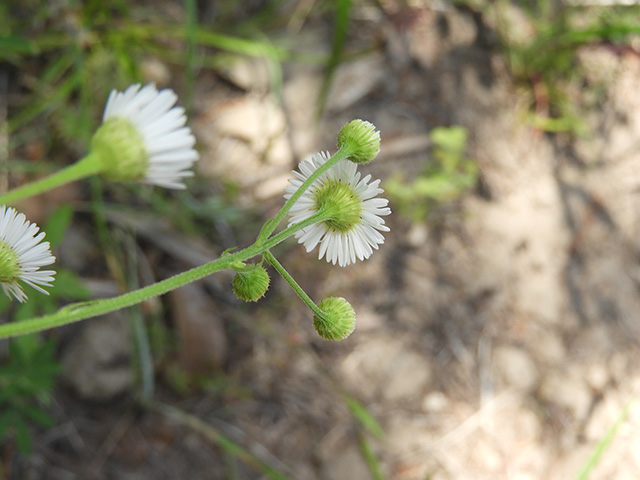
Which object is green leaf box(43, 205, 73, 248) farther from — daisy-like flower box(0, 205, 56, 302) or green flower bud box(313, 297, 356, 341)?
green flower bud box(313, 297, 356, 341)

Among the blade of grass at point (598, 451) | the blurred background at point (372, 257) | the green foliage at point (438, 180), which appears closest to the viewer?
the blade of grass at point (598, 451)

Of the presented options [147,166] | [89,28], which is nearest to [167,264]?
[89,28]

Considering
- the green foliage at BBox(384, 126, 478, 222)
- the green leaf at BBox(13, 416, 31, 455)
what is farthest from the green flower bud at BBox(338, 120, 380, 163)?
the green foliage at BBox(384, 126, 478, 222)

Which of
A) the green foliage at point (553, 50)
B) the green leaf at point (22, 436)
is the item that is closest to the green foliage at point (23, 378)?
the green leaf at point (22, 436)

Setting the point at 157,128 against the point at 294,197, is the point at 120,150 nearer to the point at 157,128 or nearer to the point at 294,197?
the point at 157,128

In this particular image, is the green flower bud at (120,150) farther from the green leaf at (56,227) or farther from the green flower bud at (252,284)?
the green leaf at (56,227)
